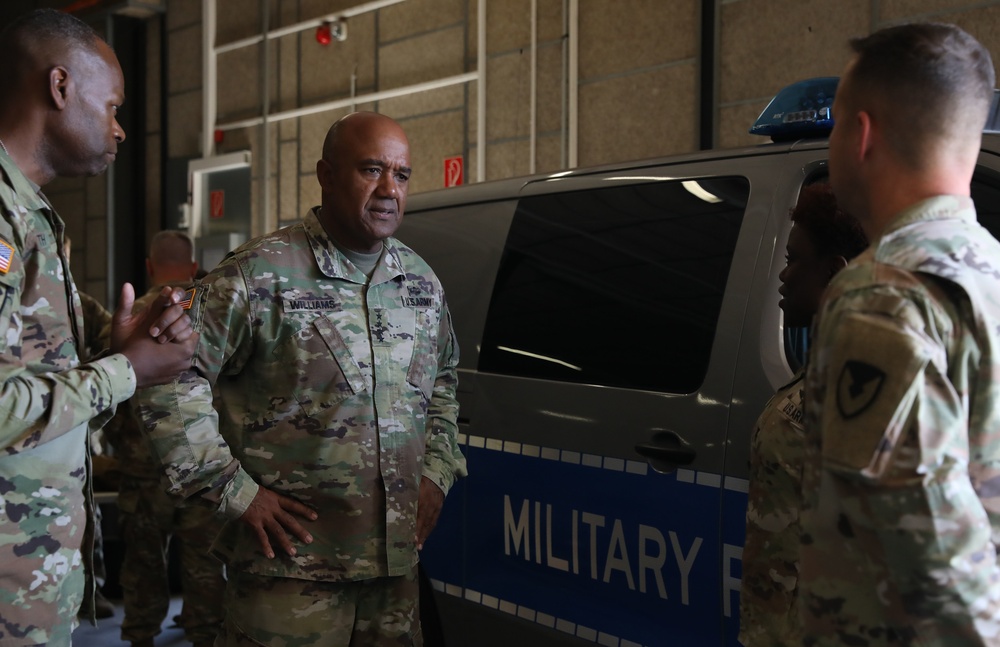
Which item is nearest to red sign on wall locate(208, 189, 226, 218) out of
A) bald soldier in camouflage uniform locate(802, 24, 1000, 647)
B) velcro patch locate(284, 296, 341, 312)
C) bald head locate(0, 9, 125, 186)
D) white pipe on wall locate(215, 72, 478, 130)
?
white pipe on wall locate(215, 72, 478, 130)

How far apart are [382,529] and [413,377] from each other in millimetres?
343

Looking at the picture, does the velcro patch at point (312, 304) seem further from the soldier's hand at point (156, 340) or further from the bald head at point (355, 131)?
the soldier's hand at point (156, 340)

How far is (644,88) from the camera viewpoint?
5.34 metres

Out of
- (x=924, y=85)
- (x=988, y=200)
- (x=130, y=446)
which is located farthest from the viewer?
(x=130, y=446)

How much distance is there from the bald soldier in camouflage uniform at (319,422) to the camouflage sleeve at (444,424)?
0.02 metres

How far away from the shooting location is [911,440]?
1.02 meters

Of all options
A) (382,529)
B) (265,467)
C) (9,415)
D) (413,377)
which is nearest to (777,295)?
(413,377)

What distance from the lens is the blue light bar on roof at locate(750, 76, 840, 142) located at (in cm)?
217

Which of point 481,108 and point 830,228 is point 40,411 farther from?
point 481,108

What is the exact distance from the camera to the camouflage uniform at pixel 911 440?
3.35ft

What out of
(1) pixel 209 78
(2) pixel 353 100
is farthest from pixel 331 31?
(1) pixel 209 78

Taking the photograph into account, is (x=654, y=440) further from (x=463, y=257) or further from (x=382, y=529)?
(x=463, y=257)

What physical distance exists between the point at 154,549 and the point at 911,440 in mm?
3584

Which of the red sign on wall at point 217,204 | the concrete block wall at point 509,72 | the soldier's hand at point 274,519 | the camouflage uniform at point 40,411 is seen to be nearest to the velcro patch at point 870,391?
the camouflage uniform at point 40,411
